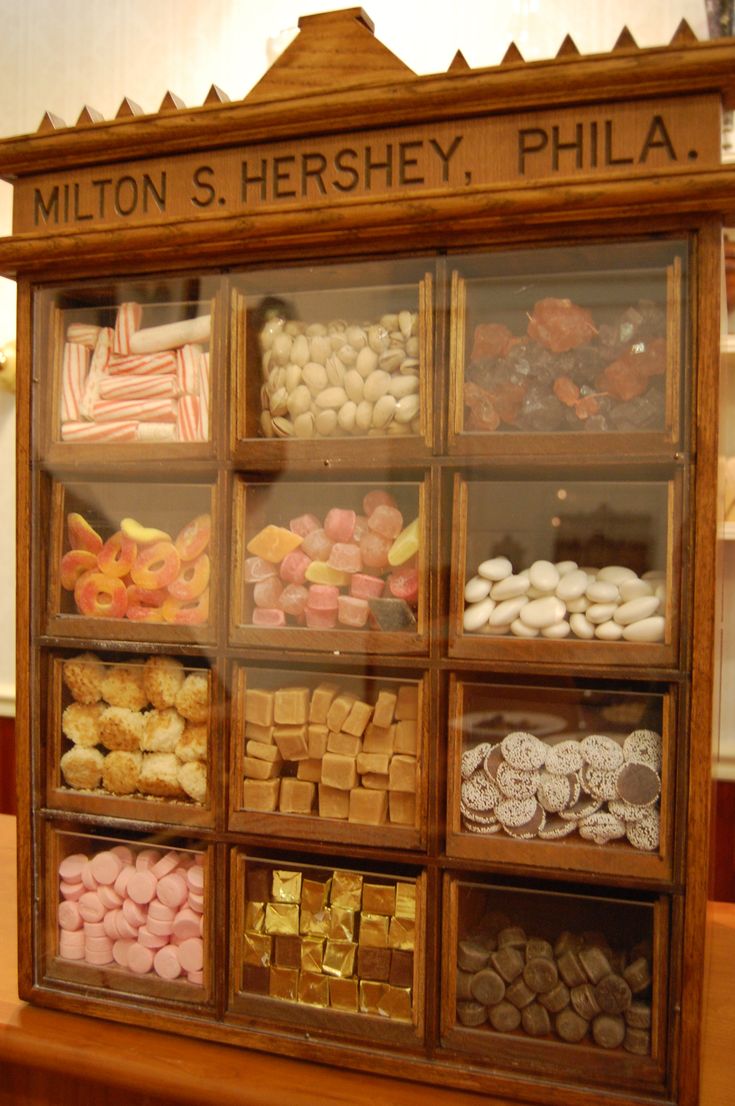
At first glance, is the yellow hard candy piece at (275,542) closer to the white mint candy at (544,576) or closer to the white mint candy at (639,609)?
the white mint candy at (544,576)

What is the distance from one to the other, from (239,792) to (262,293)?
720 millimetres

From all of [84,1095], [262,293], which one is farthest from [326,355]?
[84,1095]

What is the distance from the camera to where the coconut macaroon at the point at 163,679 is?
4.54 ft

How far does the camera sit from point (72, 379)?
144cm

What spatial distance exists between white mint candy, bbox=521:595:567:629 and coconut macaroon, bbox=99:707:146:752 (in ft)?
1.99

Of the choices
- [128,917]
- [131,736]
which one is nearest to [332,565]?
[131,736]

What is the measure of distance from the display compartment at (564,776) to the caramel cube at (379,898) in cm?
12

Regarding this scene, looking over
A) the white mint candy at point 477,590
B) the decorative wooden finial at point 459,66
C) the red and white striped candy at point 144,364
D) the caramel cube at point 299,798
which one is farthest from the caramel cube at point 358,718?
the decorative wooden finial at point 459,66

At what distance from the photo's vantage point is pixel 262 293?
133 cm

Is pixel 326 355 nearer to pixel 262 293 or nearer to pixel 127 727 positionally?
pixel 262 293

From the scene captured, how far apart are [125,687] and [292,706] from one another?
277 mm

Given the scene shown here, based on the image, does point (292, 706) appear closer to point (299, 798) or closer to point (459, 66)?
point (299, 798)

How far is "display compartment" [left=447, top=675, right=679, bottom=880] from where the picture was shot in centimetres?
119

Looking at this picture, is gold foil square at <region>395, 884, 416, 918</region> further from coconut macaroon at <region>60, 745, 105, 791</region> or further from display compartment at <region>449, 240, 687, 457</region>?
display compartment at <region>449, 240, 687, 457</region>
